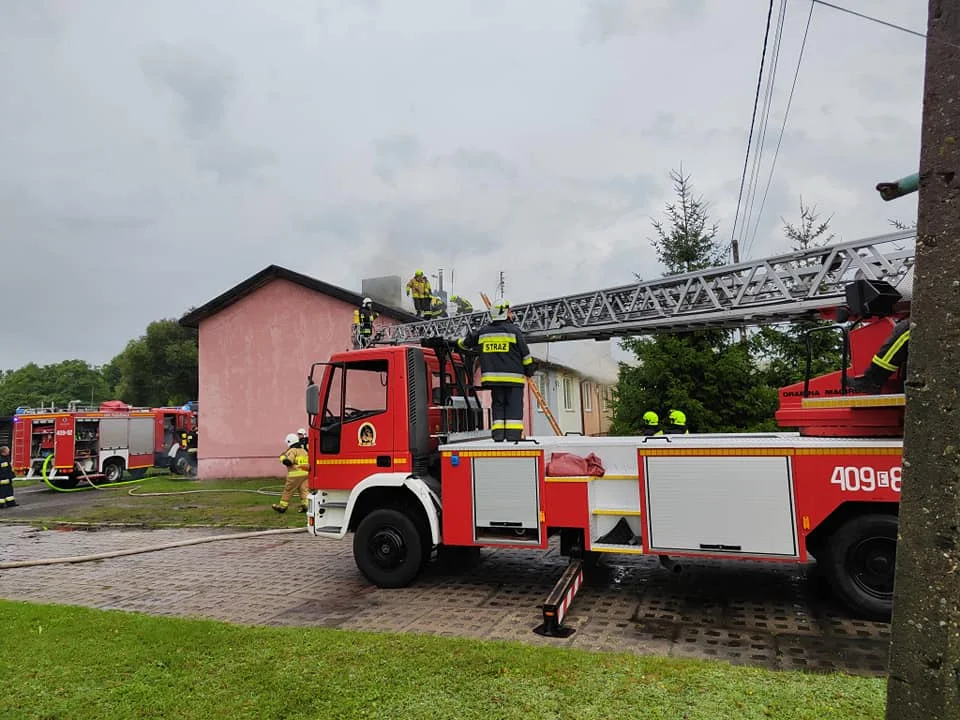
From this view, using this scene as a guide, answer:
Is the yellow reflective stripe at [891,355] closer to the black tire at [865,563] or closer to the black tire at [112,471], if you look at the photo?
the black tire at [865,563]

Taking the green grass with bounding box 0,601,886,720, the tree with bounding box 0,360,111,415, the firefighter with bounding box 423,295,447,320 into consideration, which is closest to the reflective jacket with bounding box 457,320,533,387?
the green grass with bounding box 0,601,886,720

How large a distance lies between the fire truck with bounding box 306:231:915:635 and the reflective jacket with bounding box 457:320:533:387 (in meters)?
0.65

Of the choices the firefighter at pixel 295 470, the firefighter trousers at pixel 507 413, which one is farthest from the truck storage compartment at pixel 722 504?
the firefighter at pixel 295 470

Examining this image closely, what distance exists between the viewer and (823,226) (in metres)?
14.3

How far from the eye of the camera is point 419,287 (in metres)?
16.3

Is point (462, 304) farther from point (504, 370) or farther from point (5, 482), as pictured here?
point (5, 482)

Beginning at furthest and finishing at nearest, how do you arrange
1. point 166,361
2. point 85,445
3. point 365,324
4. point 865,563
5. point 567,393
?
1. point 166,361
2. point 567,393
3. point 85,445
4. point 365,324
5. point 865,563

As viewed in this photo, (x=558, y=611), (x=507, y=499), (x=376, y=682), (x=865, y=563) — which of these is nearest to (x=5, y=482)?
(x=507, y=499)

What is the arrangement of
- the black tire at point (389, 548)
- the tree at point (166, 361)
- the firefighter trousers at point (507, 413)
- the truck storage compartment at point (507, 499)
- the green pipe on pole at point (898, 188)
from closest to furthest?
the green pipe on pole at point (898, 188) → the truck storage compartment at point (507, 499) → the black tire at point (389, 548) → the firefighter trousers at point (507, 413) → the tree at point (166, 361)

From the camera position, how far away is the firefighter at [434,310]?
15773 mm

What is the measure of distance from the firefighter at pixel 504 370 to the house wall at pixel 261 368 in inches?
444

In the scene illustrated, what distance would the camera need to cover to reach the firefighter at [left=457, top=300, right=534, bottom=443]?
21.9 ft

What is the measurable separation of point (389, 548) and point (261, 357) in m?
13.9

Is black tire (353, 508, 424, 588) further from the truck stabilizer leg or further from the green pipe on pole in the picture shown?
the green pipe on pole
